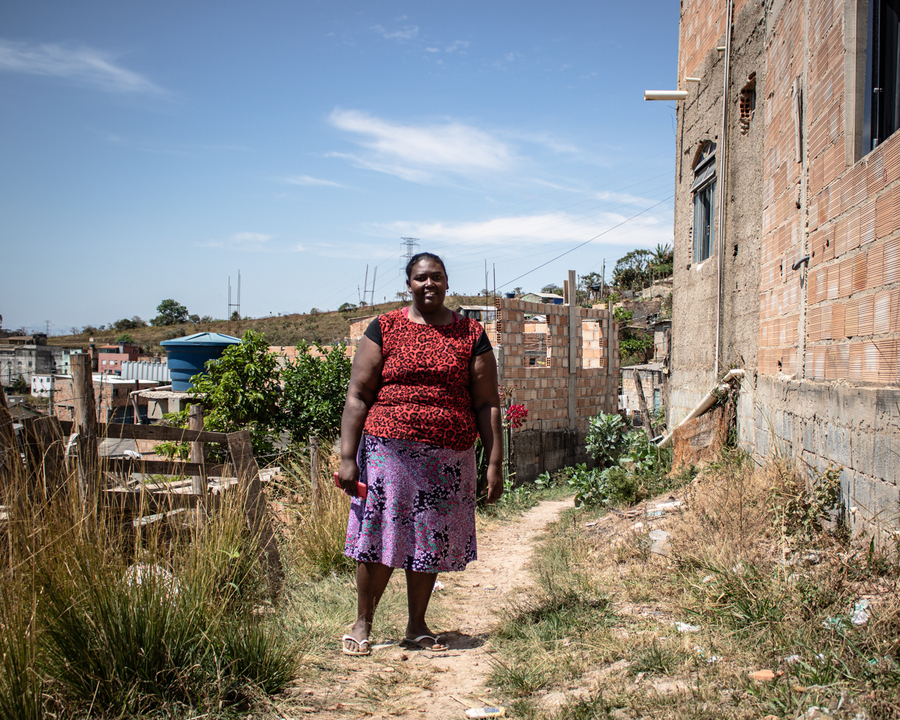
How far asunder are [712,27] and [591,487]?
16.3 ft

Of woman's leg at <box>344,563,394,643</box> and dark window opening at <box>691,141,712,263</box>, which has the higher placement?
dark window opening at <box>691,141,712,263</box>

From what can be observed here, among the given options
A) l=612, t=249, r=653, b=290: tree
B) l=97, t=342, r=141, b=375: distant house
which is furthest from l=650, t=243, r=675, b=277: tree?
l=97, t=342, r=141, b=375: distant house

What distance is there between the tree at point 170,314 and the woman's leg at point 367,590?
6245 cm

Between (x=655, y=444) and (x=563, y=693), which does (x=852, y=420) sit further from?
(x=655, y=444)

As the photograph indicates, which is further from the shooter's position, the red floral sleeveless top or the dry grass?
the red floral sleeveless top

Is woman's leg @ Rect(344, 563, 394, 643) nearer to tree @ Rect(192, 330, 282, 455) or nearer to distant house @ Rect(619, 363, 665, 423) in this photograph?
tree @ Rect(192, 330, 282, 455)

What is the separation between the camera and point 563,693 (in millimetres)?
2490

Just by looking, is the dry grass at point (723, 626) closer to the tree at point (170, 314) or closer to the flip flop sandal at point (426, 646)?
the flip flop sandal at point (426, 646)

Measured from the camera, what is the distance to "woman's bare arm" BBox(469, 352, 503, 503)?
3104 millimetres

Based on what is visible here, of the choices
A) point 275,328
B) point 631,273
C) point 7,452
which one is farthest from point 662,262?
point 7,452

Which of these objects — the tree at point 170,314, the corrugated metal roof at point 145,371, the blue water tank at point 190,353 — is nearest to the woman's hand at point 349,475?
the blue water tank at point 190,353

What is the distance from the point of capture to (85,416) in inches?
121

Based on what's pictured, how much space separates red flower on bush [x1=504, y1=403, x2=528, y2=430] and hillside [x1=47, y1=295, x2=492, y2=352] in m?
36.7

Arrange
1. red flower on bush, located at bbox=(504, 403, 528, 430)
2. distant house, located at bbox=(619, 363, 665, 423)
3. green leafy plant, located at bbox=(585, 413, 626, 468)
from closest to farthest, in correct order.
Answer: green leafy plant, located at bbox=(585, 413, 626, 468) < red flower on bush, located at bbox=(504, 403, 528, 430) < distant house, located at bbox=(619, 363, 665, 423)
